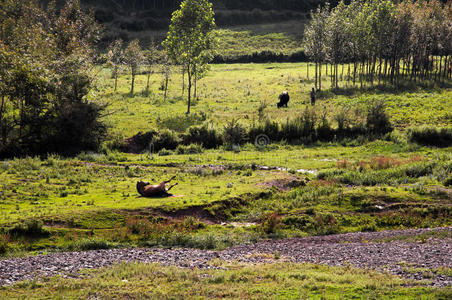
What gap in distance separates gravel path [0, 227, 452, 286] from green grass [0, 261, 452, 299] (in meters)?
1.15

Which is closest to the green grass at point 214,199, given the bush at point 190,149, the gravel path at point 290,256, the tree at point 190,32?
the gravel path at point 290,256

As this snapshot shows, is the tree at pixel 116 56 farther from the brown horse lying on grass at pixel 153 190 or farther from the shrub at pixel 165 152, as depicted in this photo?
the brown horse lying on grass at pixel 153 190

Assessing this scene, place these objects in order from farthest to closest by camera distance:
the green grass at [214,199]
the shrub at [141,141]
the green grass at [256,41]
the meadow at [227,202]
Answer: the green grass at [256,41]
the shrub at [141,141]
the green grass at [214,199]
the meadow at [227,202]

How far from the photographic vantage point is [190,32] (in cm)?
6028

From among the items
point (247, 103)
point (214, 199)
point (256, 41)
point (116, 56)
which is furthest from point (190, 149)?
point (256, 41)

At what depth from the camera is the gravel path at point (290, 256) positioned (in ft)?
54.7

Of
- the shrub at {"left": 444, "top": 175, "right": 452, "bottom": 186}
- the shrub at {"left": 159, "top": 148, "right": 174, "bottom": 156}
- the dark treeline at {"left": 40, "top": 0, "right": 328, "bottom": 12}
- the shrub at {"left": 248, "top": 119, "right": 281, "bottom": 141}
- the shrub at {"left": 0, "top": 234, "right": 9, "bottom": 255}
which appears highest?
the dark treeline at {"left": 40, "top": 0, "right": 328, "bottom": 12}

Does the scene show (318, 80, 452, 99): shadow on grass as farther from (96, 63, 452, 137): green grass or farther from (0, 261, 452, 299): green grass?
(0, 261, 452, 299): green grass

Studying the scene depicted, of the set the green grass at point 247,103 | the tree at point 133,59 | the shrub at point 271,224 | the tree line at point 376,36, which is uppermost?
the tree line at point 376,36

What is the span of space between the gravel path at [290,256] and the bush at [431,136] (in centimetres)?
2533

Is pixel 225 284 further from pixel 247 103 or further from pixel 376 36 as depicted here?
pixel 376 36

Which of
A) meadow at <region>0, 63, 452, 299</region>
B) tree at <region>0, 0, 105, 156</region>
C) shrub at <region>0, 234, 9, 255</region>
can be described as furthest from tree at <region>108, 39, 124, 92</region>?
shrub at <region>0, 234, 9, 255</region>

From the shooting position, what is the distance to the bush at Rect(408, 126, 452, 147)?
44625mm

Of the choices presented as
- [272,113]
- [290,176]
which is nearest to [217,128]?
[272,113]
